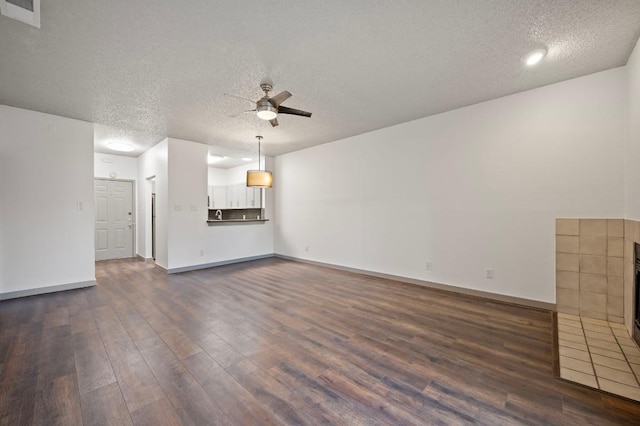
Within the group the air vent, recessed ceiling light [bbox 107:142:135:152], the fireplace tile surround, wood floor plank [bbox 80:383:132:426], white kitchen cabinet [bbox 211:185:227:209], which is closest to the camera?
wood floor plank [bbox 80:383:132:426]

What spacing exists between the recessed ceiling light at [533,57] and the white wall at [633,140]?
28.6 inches

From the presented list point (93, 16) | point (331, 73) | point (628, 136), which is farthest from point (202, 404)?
point (628, 136)

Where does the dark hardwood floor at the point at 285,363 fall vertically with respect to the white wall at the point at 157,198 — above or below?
below

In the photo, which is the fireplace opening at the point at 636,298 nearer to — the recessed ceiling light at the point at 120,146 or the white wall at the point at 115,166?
the recessed ceiling light at the point at 120,146

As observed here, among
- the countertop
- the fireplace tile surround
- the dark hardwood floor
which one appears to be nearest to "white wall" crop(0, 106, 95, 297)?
the dark hardwood floor

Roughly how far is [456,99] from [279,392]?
3838 mm

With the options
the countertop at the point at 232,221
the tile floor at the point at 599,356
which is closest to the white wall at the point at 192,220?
the countertop at the point at 232,221

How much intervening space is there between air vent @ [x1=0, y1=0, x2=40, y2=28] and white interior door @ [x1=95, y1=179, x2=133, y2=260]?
571cm

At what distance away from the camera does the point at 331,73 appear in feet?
9.25

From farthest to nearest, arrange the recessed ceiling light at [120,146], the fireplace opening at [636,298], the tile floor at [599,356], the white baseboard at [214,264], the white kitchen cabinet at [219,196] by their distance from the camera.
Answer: the white kitchen cabinet at [219,196], the recessed ceiling light at [120,146], the white baseboard at [214,264], the fireplace opening at [636,298], the tile floor at [599,356]

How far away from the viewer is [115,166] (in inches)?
259

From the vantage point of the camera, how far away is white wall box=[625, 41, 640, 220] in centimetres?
237

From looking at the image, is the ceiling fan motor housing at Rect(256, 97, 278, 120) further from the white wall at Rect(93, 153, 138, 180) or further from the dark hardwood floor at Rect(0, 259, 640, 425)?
the white wall at Rect(93, 153, 138, 180)

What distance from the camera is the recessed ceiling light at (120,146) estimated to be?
554 centimetres
